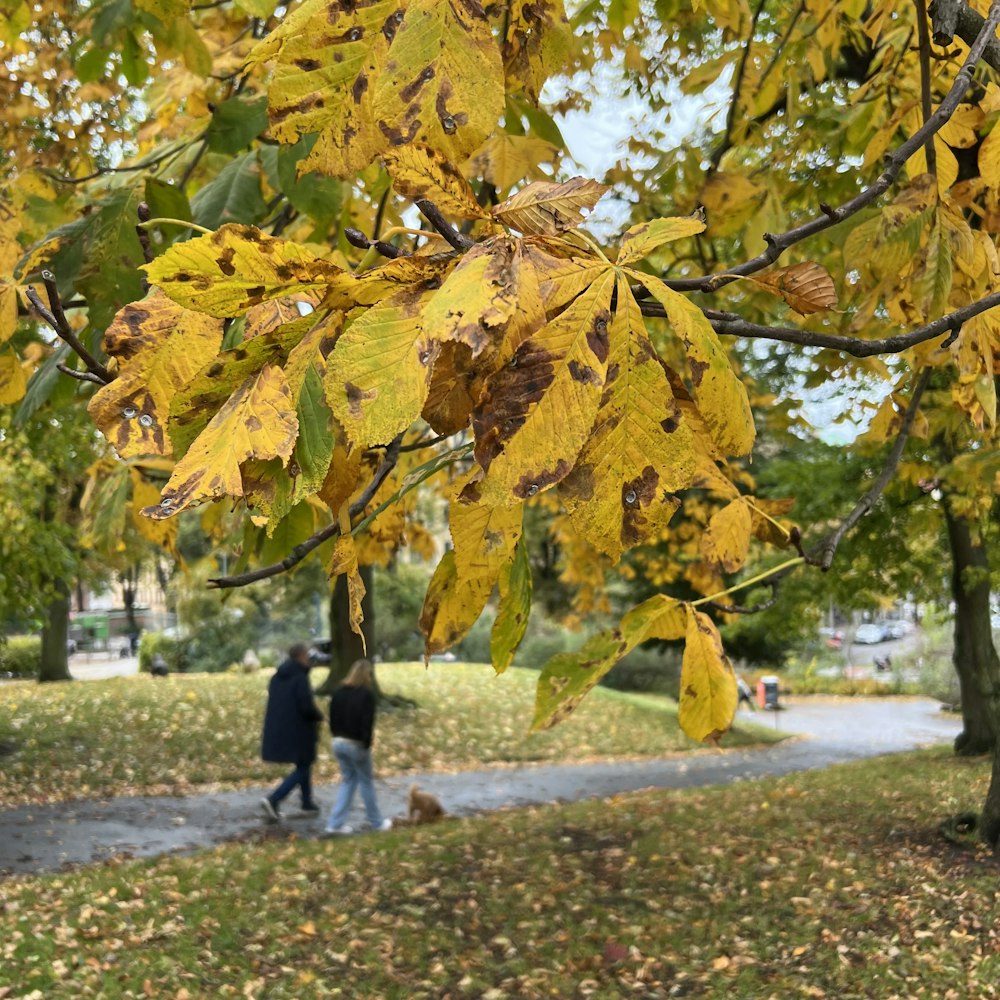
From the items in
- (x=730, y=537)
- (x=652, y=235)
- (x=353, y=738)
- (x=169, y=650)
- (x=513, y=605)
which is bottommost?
(x=169, y=650)

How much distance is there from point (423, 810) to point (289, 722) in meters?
1.50

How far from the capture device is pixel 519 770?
12.3m

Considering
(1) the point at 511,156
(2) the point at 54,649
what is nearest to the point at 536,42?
(1) the point at 511,156

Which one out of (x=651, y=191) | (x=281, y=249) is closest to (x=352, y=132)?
(x=281, y=249)

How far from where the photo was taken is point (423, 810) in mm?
8523

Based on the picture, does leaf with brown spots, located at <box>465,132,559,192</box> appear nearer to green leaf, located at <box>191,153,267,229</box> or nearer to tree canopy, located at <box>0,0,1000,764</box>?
tree canopy, located at <box>0,0,1000,764</box>

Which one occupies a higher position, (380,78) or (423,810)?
(380,78)

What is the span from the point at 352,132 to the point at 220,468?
668 millimetres

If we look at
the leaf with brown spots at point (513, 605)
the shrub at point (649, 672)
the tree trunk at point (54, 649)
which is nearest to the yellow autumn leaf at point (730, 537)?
the leaf with brown spots at point (513, 605)

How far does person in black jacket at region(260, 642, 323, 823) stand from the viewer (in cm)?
870

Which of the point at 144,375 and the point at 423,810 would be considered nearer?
the point at 144,375

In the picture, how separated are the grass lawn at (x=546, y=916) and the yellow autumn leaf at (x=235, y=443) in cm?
434

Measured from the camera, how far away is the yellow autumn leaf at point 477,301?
2.06 feet

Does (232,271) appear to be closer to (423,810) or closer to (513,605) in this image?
(513,605)
